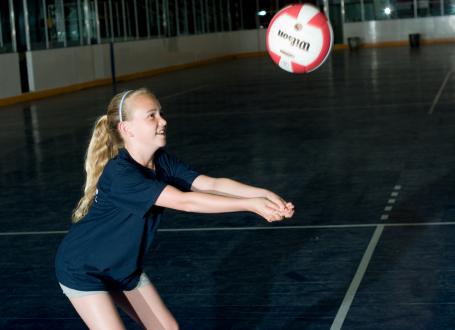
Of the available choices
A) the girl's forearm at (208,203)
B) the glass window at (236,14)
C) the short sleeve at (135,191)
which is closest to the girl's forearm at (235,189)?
the girl's forearm at (208,203)

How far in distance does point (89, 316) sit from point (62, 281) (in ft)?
0.70

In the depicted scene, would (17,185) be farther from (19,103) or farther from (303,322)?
(19,103)

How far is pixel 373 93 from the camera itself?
21844 mm

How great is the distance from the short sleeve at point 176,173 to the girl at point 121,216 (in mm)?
125

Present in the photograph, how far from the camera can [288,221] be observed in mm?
9102

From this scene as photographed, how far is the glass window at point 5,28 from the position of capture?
26.0 m

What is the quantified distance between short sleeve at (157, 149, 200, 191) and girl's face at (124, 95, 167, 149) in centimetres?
30

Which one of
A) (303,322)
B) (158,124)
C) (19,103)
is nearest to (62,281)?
(158,124)

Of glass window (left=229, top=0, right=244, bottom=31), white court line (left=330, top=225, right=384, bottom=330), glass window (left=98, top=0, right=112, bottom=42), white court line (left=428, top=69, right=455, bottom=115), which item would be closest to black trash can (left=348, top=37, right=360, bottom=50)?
glass window (left=229, top=0, right=244, bottom=31)

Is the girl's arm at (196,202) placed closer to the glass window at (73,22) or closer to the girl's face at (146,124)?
the girl's face at (146,124)

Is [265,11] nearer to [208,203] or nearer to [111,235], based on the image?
[111,235]

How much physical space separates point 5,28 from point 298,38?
66.4 feet

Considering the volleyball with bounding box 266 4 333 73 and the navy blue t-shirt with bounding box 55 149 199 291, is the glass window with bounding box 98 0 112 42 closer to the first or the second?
the volleyball with bounding box 266 4 333 73

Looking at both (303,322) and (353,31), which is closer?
(303,322)
